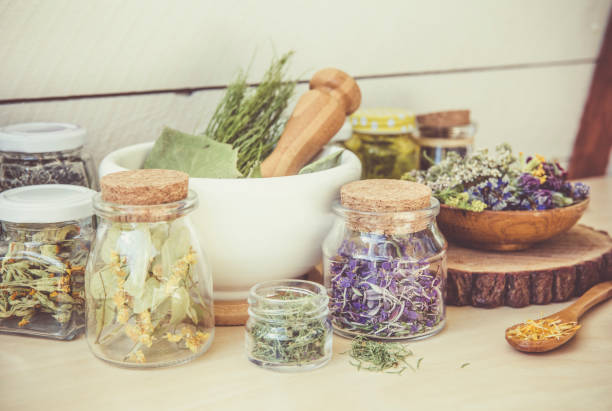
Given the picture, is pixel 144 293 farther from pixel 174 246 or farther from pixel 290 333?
pixel 290 333

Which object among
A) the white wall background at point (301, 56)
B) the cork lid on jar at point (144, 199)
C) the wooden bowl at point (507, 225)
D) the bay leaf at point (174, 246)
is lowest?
the wooden bowl at point (507, 225)

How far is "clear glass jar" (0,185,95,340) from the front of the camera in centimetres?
70

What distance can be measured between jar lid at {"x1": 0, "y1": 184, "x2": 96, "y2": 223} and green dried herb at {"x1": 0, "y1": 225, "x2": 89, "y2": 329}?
21mm

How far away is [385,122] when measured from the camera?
1.05 meters

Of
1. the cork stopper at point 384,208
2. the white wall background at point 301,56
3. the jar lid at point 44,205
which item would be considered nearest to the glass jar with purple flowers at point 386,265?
the cork stopper at point 384,208

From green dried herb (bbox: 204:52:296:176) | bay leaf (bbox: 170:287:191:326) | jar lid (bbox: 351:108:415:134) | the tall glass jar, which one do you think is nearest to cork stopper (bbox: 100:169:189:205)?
the tall glass jar

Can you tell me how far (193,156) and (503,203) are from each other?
43 cm

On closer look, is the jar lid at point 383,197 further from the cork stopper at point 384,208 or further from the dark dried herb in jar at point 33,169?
the dark dried herb in jar at point 33,169

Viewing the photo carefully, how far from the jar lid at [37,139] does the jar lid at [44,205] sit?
0.06m

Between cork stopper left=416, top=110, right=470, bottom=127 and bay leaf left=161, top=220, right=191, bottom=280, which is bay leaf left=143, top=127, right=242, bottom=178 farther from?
cork stopper left=416, top=110, right=470, bottom=127

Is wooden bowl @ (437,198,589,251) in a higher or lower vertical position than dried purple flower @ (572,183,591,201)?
lower

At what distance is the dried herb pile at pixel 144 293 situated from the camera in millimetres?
660

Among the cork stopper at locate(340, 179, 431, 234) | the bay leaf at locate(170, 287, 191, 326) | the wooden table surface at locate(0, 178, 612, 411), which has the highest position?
the cork stopper at locate(340, 179, 431, 234)

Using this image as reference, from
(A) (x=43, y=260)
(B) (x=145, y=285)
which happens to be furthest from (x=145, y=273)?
(A) (x=43, y=260)
